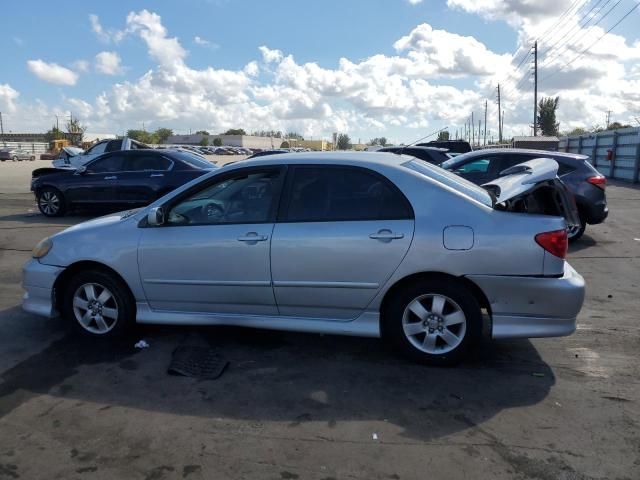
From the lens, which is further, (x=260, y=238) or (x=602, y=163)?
(x=602, y=163)

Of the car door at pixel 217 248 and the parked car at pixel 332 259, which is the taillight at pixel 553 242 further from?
the car door at pixel 217 248

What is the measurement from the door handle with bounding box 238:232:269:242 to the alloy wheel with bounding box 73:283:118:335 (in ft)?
4.33

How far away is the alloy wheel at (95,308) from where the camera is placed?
15.4ft

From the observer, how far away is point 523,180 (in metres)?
4.33

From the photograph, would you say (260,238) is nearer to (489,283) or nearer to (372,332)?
(372,332)

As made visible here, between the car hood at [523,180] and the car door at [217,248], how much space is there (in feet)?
5.79

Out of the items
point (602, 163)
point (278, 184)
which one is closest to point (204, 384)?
point (278, 184)

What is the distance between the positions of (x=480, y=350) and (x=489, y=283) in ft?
2.65

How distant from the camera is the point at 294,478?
2.85 m

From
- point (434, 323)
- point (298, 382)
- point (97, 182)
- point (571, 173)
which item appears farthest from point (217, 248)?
point (97, 182)

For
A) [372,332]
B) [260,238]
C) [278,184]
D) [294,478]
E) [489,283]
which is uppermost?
[278,184]

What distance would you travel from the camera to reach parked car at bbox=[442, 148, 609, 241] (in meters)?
9.01

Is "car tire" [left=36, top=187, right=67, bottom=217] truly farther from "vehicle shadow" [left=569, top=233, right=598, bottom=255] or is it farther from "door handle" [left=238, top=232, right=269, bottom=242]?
"vehicle shadow" [left=569, top=233, right=598, bottom=255]

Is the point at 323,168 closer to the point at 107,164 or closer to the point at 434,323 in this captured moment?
the point at 434,323
